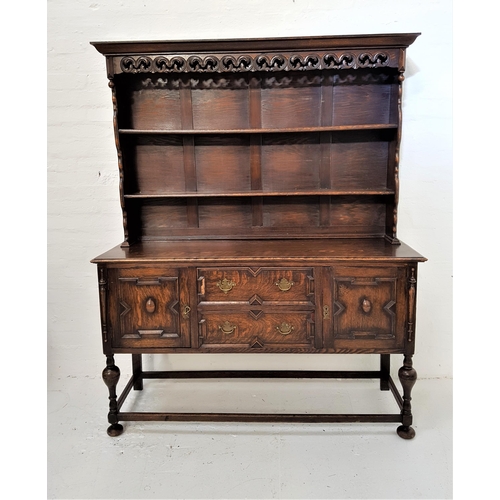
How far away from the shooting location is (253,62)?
8.34 ft

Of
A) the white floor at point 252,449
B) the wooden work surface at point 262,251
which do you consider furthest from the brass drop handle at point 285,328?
the white floor at point 252,449

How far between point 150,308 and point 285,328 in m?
0.77

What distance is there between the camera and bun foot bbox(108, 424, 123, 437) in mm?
2582

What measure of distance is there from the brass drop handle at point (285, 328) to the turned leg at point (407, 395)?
0.67 meters

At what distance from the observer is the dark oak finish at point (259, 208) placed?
2.42m

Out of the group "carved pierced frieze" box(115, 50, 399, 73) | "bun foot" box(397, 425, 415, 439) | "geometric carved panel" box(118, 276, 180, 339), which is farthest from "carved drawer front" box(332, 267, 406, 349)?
"carved pierced frieze" box(115, 50, 399, 73)

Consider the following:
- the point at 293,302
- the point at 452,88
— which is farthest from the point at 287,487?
the point at 452,88

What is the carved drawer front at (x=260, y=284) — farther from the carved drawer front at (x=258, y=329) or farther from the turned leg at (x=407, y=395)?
the turned leg at (x=407, y=395)

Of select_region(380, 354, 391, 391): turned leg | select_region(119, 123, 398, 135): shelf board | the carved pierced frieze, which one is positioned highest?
the carved pierced frieze

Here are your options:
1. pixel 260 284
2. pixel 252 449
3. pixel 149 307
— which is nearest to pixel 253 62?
pixel 260 284

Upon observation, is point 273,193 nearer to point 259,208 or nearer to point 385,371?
point 259,208

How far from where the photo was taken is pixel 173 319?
2473 millimetres

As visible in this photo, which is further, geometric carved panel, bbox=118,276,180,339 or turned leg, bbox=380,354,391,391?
turned leg, bbox=380,354,391,391

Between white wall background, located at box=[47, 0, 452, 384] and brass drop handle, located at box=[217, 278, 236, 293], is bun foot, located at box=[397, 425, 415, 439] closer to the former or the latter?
white wall background, located at box=[47, 0, 452, 384]
